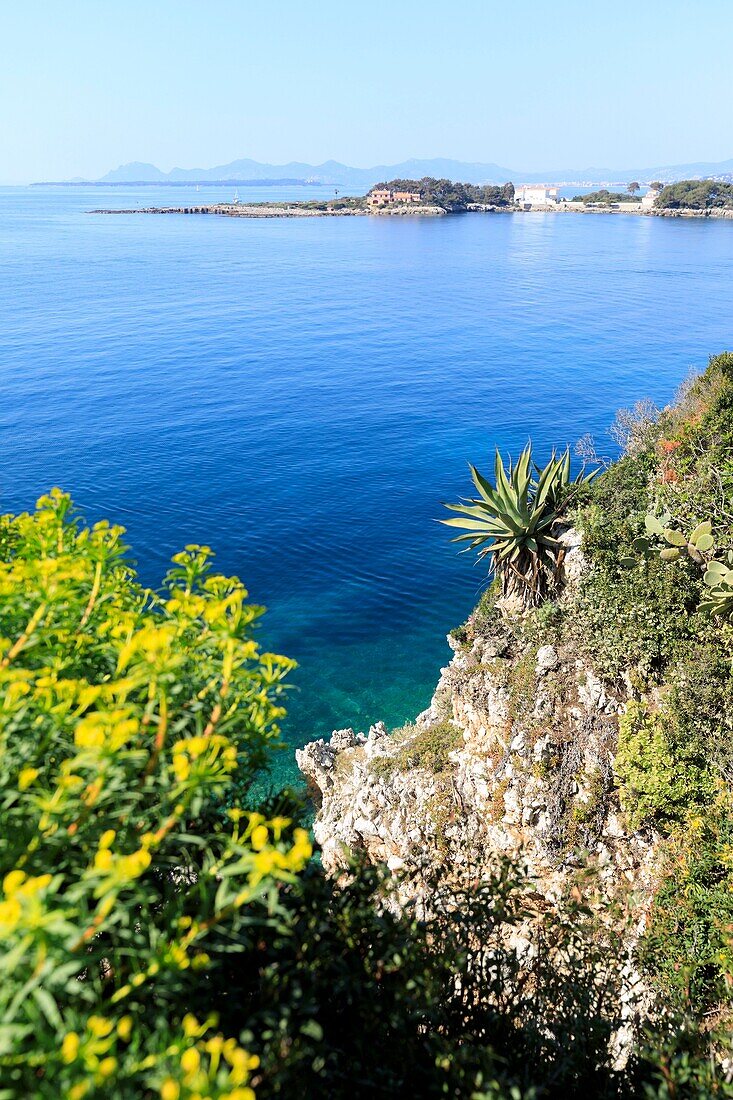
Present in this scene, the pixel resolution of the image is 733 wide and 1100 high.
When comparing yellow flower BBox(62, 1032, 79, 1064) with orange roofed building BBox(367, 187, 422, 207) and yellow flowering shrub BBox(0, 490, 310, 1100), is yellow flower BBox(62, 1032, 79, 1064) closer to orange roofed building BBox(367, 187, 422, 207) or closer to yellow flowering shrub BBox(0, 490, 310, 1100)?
yellow flowering shrub BBox(0, 490, 310, 1100)

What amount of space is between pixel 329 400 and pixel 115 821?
40110 millimetres

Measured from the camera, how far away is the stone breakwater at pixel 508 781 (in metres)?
Answer: 9.38

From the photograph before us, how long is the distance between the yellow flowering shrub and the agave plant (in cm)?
814

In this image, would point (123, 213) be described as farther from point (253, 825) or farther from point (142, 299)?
point (253, 825)

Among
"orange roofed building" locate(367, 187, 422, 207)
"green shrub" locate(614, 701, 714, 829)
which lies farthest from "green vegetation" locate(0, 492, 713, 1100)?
"orange roofed building" locate(367, 187, 422, 207)

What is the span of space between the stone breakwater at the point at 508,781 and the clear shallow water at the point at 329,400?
5.24 meters

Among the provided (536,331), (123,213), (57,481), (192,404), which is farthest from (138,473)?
(123,213)

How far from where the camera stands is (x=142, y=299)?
65.8m

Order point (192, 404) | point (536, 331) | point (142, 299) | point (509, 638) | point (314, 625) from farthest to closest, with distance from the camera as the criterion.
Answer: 1. point (142, 299)
2. point (536, 331)
3. point (192, 404)
4. point (314, 625)
5. point (509, 638)

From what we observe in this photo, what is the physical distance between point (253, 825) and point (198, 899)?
0.45 metres

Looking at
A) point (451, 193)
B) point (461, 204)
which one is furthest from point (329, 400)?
point (461, 204)

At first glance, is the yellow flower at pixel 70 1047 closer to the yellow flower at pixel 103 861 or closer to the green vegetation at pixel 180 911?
the green vegetation at pixel 180 911

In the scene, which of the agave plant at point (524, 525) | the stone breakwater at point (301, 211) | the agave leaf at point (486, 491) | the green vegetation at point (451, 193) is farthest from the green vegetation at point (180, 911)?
the green vegetation at point (451, 193)

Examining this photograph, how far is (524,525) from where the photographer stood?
446 inches
